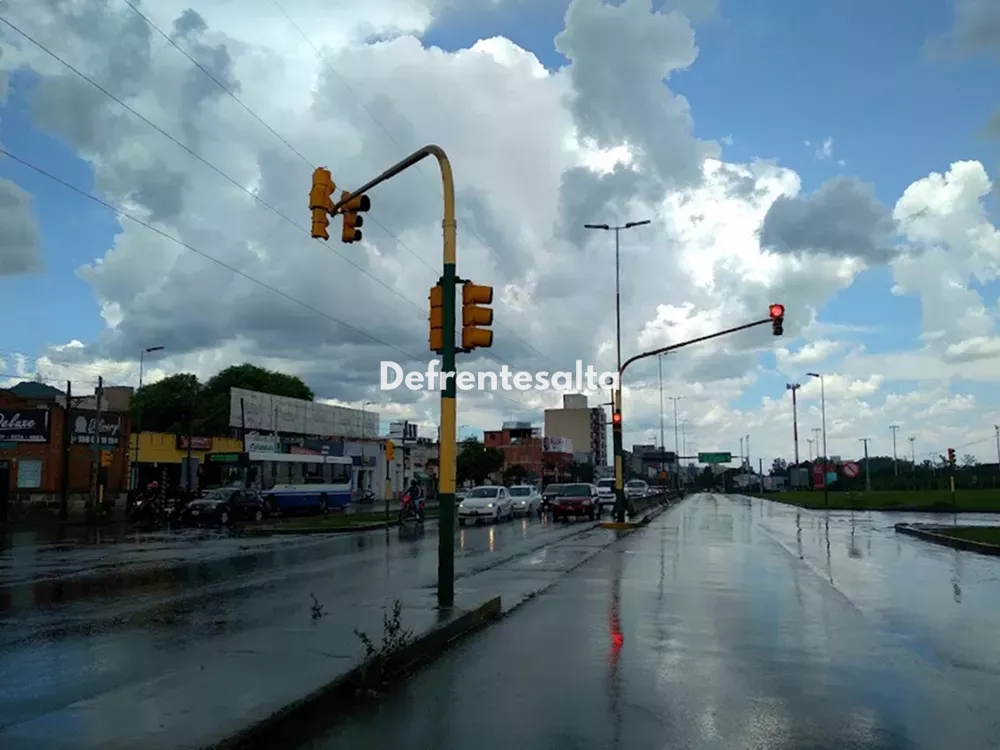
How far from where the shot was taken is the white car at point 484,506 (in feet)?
132

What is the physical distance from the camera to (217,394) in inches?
3521

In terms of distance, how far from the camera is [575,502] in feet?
136

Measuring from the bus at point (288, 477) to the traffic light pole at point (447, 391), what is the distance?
31673 mm

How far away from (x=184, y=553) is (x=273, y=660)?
51.2 feet

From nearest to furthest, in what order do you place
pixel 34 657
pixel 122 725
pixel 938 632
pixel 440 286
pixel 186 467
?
pixel 122 725, pixel 34 657, pixel 938 632, pixel 440 286, pixel 186 467

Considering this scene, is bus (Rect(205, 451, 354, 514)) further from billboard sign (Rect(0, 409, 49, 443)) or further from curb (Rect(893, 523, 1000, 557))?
curb (Rect(893, 523, 1000, 557))

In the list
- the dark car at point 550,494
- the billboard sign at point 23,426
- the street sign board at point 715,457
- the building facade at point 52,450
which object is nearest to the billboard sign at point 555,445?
the street sign board at point 715,457

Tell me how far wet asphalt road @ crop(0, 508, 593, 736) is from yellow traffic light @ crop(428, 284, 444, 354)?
3.54 metres

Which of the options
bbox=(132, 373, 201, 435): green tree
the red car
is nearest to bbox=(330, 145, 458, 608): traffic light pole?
the red car

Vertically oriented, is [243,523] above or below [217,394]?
below

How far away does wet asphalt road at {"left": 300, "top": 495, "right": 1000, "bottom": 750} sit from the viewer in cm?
656

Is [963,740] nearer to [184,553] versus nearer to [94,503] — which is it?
[184,553]

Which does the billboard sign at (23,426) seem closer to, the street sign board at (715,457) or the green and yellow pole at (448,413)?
the green and yellow pole at (448,413)

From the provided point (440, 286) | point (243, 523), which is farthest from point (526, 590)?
point (243, 523)
